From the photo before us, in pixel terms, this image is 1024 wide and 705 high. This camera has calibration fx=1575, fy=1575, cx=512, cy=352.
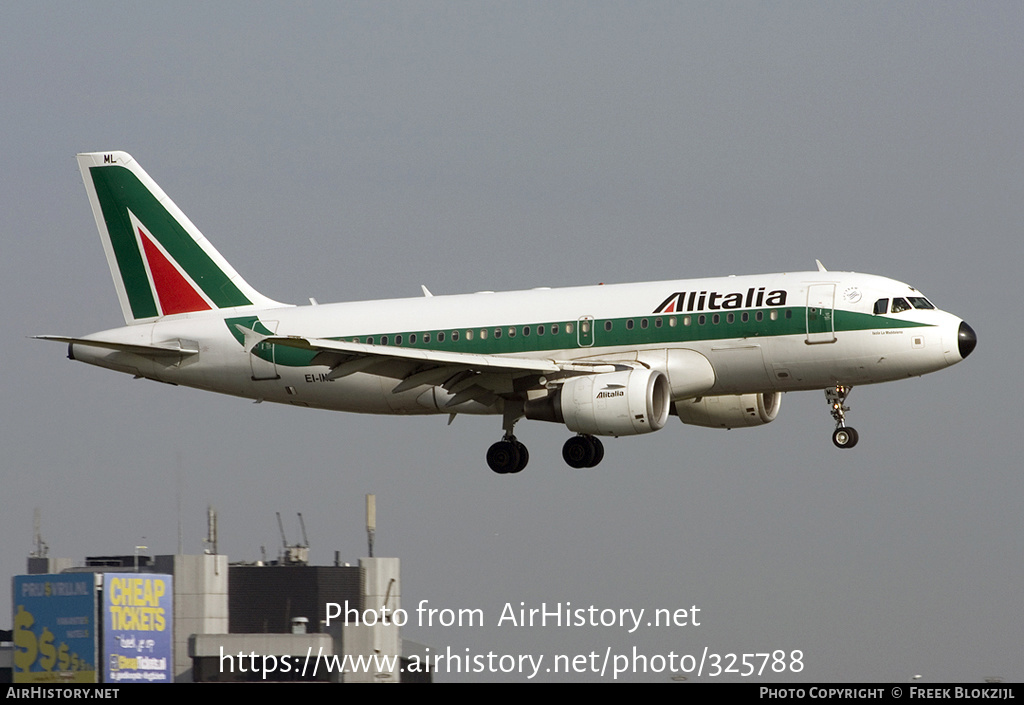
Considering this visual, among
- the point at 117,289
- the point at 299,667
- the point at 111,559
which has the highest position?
the point at 117,289

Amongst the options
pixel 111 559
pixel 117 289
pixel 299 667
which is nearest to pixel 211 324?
pixel 117 289

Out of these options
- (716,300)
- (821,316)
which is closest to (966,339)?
(821,316)

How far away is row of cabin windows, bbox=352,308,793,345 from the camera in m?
45.5

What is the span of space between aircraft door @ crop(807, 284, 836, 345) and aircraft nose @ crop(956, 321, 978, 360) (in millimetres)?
3618

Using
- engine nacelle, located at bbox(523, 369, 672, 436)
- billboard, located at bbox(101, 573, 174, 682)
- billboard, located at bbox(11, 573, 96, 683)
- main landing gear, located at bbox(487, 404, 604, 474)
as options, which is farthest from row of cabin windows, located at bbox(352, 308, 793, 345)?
billboard, located at bbox(101, 573, 174, 682)

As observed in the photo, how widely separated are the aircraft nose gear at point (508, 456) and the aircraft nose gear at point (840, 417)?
31.5ft

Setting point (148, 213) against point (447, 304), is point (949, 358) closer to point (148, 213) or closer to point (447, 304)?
point (447, 304)

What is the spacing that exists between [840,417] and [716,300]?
554cm

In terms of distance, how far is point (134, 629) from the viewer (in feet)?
311

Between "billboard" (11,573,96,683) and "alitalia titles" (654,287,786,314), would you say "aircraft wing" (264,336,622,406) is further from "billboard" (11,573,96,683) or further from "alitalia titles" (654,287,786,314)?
"billboard" (11,573,96,683)

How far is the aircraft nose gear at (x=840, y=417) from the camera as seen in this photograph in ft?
155

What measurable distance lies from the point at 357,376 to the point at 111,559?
57472 mm

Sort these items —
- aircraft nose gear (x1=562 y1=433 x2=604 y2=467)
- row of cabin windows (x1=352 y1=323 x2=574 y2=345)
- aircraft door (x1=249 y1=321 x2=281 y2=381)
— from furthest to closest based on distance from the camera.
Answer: aircraft door (x1=249 y1=321 x2=281 y2=381) → aircraft nose gear (x1=562 y1=433 x2=604 y2=467) → row of cabin windows (x1=352 y1=323 x2=574 y2=345)
